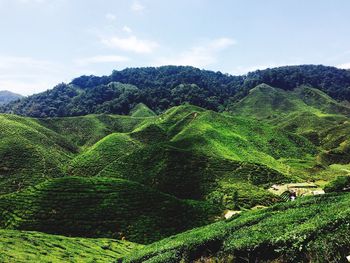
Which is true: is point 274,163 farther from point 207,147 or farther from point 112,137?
point 112,137

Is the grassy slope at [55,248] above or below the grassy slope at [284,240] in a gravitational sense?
below

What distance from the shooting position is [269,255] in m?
30.7

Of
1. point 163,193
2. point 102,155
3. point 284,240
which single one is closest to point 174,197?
point 163,193

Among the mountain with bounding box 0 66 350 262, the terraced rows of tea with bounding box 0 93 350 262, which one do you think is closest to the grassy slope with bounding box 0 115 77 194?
the terraced rows of tea with bounding box 0 93 350 262

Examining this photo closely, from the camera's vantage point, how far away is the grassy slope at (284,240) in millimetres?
26688

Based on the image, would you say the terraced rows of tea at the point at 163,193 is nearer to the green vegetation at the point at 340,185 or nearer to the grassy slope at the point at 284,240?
the grassy slope at the point at 284,240

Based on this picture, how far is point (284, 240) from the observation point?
2978 cm

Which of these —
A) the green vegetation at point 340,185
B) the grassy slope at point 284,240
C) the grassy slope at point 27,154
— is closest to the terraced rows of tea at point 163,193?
the grassy slope at point 284,240

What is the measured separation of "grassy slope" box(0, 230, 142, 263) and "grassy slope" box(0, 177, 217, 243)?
29.3ft

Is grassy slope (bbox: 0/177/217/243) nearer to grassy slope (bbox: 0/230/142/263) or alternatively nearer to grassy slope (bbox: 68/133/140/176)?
grassy slope (bbox: 0/230/142/263)

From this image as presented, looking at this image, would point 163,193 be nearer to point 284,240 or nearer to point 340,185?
point 340,185

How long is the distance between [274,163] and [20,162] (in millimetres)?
93445

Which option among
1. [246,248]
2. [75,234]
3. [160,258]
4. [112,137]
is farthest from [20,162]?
[246,248]

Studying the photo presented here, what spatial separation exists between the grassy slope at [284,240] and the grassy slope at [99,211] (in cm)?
3841
